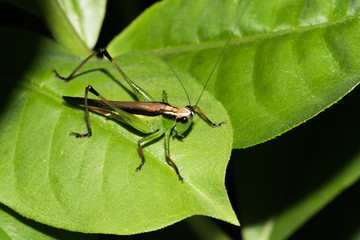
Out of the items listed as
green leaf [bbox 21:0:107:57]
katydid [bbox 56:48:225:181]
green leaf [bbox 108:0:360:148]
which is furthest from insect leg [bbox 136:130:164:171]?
green leaf [bbox 21:0:107:57]

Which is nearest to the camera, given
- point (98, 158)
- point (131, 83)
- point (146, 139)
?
point (98, 158)

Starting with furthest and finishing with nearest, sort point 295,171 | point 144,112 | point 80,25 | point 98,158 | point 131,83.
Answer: point 295,171 < point 80,25 < point 144,112 < point 131,83 < point 98,158

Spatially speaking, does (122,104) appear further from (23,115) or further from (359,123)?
(359,123)

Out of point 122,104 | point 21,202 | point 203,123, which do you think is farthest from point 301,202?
point 21,202

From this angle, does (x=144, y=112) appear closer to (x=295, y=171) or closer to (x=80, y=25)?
(x=80, y=25)

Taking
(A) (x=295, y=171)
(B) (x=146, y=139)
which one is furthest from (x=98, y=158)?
(A) (x=295, y=171)

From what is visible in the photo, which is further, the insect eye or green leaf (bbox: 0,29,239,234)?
the insect eye

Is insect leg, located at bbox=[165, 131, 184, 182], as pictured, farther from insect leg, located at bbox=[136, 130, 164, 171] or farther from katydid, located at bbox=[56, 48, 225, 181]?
insect leg, located at bbox=[136, 130, 164, 171]
